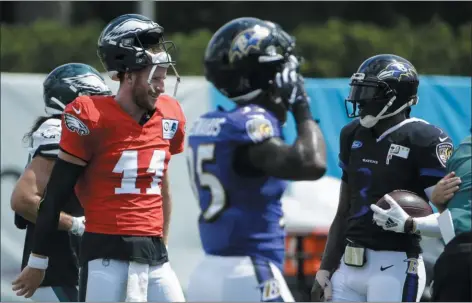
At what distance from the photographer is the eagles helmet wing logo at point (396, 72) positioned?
5.53 m

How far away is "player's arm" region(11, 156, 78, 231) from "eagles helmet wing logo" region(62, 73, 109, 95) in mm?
570

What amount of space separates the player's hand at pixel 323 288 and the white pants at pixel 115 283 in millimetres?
895

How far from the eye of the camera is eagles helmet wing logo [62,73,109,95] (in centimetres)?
611

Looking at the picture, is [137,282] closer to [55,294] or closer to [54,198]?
[54,198]

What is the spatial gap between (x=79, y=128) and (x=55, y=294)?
54.1 inches

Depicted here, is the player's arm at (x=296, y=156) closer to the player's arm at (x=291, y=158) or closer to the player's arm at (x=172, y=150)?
the player's arm at (x=291, y=158)

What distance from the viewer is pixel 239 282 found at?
5754 millimetres

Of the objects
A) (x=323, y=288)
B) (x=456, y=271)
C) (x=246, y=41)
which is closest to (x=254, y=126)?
(x=246, y=41)

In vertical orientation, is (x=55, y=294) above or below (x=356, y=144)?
below

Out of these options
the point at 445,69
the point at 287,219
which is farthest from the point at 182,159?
the point at 445,69

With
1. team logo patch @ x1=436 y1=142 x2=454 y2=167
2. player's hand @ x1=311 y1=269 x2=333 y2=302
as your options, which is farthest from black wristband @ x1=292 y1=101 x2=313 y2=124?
team logo patch @ x1=436 y1=142 x2=454 y2=167

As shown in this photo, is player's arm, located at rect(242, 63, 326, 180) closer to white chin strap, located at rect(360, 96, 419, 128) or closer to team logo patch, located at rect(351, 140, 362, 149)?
team logo patch, located at rect(351, 140, 362, 149)

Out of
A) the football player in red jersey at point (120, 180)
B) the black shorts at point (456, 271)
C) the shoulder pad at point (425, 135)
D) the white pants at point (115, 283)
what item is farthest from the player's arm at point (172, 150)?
the black shorts at point (456, 271)

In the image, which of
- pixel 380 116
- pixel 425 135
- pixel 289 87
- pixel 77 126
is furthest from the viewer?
pixel 289 87
